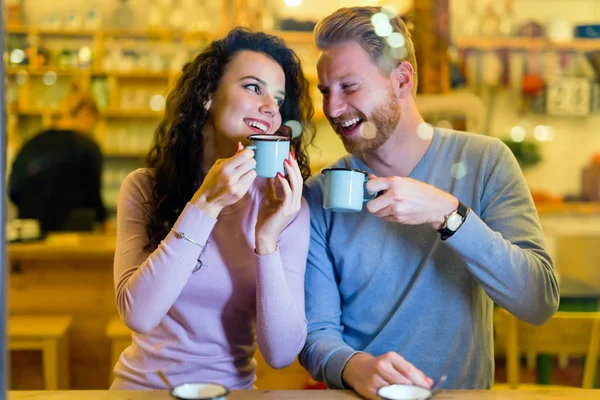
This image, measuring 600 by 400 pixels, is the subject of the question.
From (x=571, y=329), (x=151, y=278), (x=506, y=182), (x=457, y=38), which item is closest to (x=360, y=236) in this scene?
(x=506, y=182)

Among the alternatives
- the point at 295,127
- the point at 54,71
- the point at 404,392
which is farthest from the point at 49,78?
the point at 404,392

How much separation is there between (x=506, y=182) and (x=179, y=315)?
0.60m

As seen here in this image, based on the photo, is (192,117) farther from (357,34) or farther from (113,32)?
(113,32)

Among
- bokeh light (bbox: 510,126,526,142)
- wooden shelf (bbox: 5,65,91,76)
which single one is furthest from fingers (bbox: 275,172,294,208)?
bokeh light (bbox: 510,126,526,142)

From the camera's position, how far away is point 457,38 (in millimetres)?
3703

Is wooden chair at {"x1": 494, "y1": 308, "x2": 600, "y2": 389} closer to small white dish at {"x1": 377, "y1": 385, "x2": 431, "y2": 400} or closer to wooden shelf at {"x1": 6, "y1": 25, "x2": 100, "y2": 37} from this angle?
small white dish at {"x1": 377, "y1": 385, "x2": 431, "y2": 400}

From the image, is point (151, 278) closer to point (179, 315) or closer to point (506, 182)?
point (179, 315)

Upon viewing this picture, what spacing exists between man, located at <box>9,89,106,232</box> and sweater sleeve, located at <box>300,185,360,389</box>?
1.99 metres

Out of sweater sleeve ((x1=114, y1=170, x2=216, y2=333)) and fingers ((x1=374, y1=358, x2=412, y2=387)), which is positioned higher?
sweater sleeve ((x1=114, y1=170, x2=216, y2=333))

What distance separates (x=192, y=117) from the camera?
3.97 ft

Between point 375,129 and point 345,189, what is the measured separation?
23 cm

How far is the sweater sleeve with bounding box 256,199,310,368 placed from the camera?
3.47ft

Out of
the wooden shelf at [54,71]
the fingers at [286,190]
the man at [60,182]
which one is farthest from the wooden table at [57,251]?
the wooden shelf at [54,71]

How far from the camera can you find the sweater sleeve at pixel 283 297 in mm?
1057
